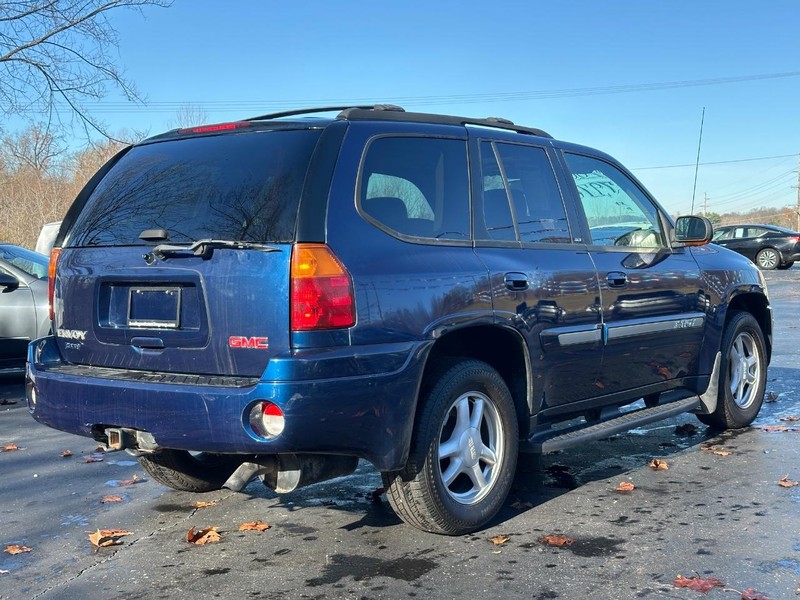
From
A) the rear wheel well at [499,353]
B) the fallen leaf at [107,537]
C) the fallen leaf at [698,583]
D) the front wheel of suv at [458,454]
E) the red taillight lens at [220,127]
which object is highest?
the red taillight lens at [220,127]

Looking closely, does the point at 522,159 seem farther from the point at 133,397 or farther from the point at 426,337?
the point at 133,397

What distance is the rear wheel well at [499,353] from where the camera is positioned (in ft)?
14.1

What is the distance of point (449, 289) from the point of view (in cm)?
405

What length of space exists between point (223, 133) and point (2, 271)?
5894 millimetres

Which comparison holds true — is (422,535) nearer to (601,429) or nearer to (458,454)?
(458,454)

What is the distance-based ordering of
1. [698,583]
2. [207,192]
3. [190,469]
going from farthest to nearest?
1. [190,469]
2. [207,192]
3. [698,583]

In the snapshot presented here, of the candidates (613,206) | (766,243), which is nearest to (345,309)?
(613,206)

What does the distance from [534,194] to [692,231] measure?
1466 mm

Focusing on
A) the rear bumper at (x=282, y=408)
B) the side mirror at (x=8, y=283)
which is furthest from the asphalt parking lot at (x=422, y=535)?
the side mirror at (x=8, y=283)

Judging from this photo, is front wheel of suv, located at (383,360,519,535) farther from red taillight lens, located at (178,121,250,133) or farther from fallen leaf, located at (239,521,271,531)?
red taillight lens, located at (178,121,250,133)

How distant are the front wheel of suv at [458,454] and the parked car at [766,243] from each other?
28.2 metres

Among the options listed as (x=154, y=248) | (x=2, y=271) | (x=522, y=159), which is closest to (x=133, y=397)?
(x=154, y=248)

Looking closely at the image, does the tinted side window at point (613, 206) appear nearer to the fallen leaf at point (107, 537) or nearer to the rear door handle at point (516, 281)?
the rear door handle at point (516, 281)

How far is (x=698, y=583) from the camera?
354 cm
